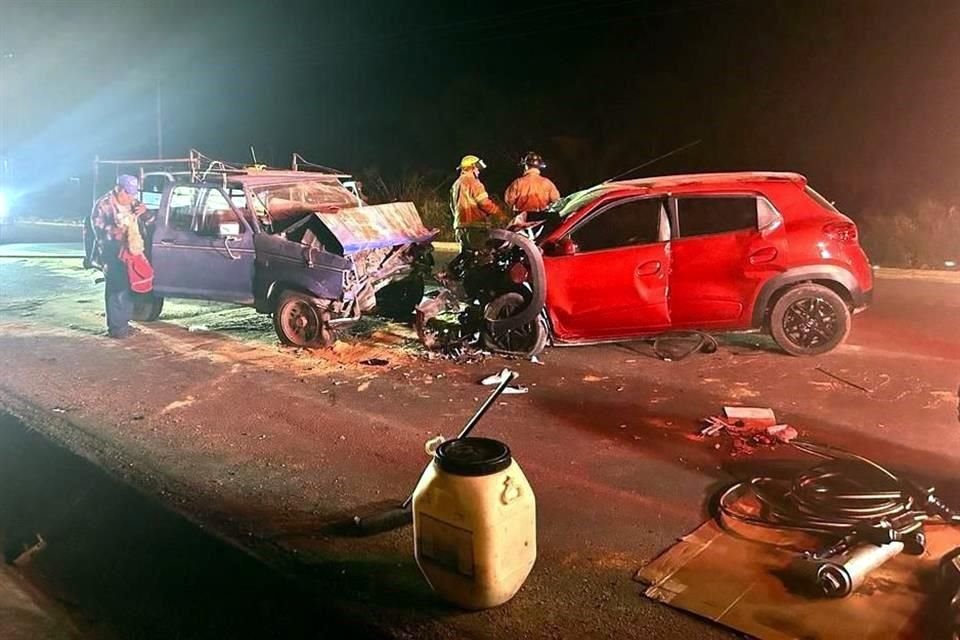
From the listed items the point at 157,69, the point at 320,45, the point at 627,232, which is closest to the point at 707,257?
Result: the point at 627,232

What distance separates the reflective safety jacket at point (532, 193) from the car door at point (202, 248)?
124 inches

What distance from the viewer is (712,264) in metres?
7.55

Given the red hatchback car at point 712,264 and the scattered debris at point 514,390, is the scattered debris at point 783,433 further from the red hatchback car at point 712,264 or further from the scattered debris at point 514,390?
the scattered debris at point 514,390

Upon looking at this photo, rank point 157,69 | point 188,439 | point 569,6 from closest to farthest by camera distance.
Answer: point 188,439 → point 569,6 → point 157,69

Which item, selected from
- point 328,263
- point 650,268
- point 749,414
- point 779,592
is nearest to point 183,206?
point 328,263

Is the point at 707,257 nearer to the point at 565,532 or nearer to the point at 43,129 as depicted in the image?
the point at 565,532

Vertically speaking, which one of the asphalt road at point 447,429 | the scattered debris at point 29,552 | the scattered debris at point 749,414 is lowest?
the scattered debris at point 29,552

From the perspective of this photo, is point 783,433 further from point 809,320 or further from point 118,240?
point 118,240

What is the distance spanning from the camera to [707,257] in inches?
298

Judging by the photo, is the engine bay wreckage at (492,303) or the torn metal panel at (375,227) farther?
the torn metal panel at (375,227)

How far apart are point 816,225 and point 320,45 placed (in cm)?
2830

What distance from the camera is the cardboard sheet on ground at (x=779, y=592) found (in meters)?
3.51

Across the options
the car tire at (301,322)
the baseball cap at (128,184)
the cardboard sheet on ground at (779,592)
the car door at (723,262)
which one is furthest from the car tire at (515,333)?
the baseball cap at (128,184)

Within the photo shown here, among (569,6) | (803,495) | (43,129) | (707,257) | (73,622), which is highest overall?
(569,6)
